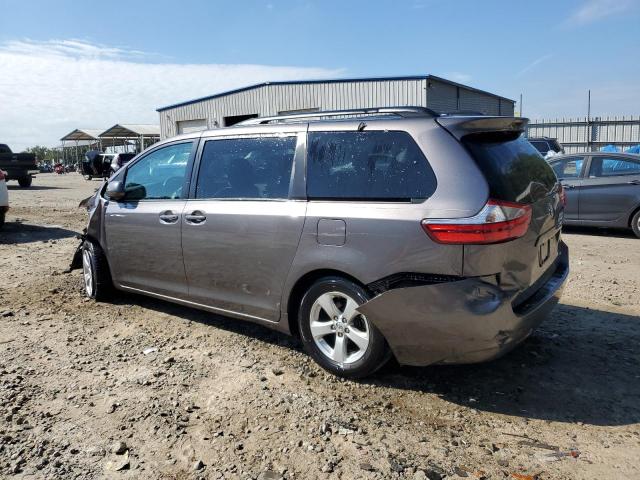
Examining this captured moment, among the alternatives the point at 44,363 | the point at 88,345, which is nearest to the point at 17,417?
the point at 44,363

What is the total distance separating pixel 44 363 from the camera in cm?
424

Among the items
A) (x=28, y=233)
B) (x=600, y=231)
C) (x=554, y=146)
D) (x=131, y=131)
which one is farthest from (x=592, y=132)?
(x=131, y=131)

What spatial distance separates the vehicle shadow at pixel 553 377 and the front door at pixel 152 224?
0.82 m

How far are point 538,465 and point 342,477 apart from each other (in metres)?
1.02

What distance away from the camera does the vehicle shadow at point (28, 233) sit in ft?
32.4

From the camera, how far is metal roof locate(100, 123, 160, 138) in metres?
48.8

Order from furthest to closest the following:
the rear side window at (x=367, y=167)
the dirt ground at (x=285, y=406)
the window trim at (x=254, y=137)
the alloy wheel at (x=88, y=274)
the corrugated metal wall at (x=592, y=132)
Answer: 1. the corrugated metal wall at (x=592, y=132)
2. the alloy wheel at (x=88, y=274)
3. the window trim at (x=254, y=137)
4. the rear side window at (x=367, y=167)
5. the dirt ground at (x=285, y=406)

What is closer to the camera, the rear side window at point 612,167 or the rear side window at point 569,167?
the rear side window at point 612,167

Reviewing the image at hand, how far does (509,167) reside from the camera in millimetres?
3506

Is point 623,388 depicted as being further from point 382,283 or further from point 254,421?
point 254,421

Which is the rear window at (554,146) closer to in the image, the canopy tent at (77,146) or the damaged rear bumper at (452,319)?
the damaged rear bumper at (452,319)

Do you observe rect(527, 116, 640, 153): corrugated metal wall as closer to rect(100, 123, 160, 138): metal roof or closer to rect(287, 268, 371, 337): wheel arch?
rect(287, 268, 371, 337): wheel arch

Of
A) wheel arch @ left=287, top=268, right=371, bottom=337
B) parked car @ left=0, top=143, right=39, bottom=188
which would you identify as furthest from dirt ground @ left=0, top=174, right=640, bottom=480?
parked car @ left=0, top=143, right=39, bottom=188

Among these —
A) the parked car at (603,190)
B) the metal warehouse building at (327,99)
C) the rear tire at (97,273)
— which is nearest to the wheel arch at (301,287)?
the rear tire at (97,273)
